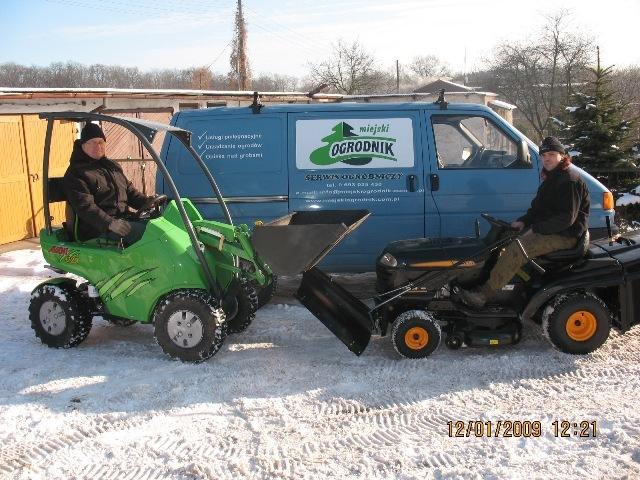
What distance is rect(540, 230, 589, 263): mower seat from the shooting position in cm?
511

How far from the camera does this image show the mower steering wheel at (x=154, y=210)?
223 inches

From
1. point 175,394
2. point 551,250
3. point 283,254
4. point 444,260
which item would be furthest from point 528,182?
point 175,394

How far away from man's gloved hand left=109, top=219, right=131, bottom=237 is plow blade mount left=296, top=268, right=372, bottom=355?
5.01 feet

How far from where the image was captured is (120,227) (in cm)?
511

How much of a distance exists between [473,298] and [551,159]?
1332mm

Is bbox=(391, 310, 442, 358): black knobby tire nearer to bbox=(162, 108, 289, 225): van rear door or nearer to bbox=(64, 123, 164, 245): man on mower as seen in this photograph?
bbox=(162, 108, 289, 225): van rear door

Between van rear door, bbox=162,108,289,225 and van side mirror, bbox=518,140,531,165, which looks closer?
van side mirror, bbox=518,140,531,165

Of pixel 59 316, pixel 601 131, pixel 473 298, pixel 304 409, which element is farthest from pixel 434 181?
pixel 601 131

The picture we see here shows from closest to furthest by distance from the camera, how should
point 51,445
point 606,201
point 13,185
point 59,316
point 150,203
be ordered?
point 51,445
point 59,316
point 150,203
point 606,201
point 13,185

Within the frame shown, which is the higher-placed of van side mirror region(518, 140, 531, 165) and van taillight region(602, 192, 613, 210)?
van side mirror region(518, 140, 531, 165)

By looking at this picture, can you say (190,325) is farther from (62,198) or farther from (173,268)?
(62,198)

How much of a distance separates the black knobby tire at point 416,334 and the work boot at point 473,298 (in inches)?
13.3

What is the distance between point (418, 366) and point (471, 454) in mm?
1360

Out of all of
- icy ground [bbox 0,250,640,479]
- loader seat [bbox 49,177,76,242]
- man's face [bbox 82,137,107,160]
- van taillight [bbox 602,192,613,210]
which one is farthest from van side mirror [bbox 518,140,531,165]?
loader seat [bbox 49,177,76,242]
